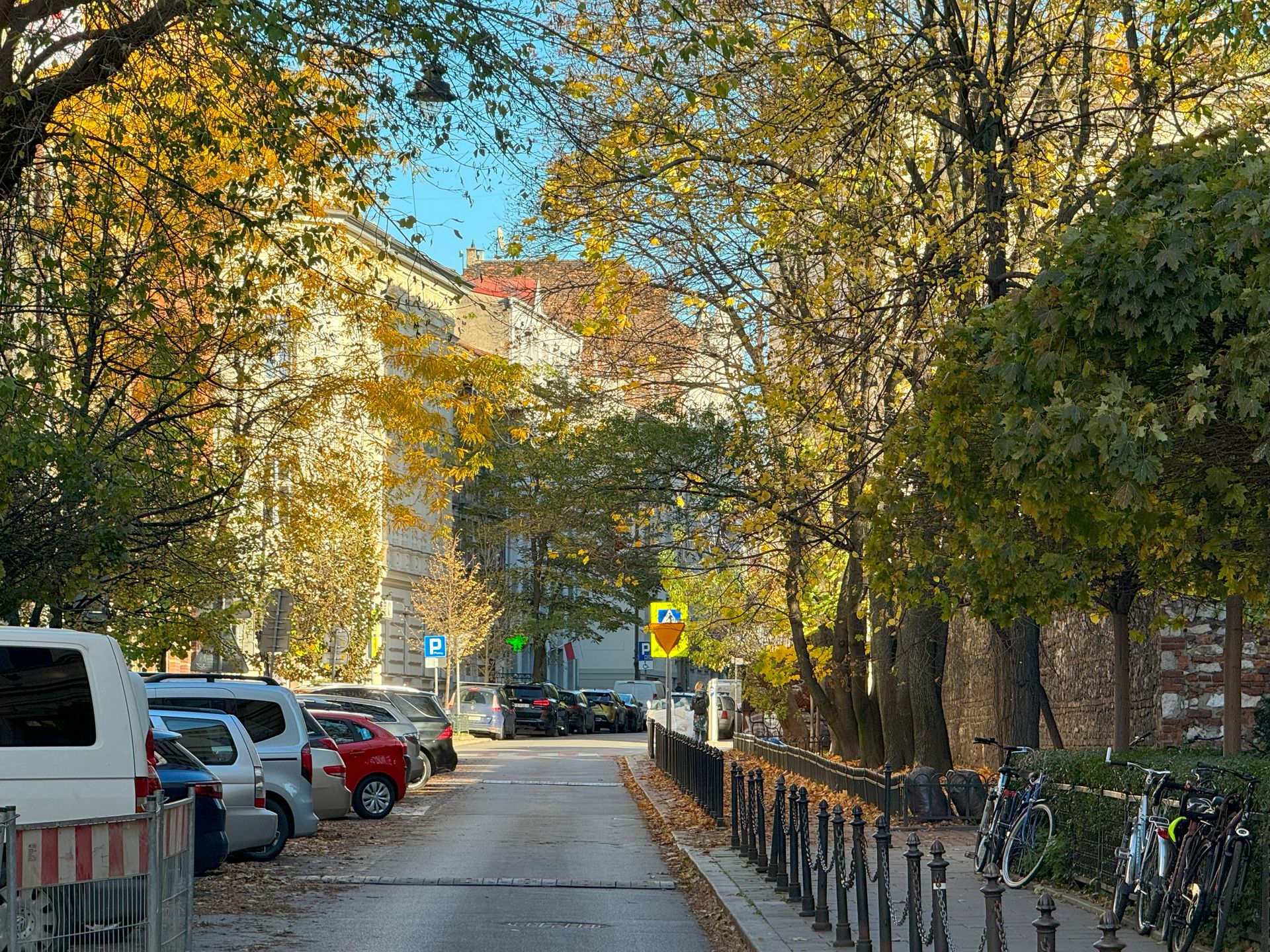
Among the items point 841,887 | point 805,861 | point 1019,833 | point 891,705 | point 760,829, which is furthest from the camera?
point 891,705

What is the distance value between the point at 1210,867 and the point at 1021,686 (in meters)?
9.29

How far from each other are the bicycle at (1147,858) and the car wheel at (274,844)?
847 centimetres

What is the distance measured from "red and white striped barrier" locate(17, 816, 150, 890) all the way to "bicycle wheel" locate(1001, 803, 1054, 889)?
877cm

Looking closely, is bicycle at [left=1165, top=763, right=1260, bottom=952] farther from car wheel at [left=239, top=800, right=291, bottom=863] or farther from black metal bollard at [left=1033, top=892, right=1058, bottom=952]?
car wheel at [left=239, top=800, right=291, bottom=863]

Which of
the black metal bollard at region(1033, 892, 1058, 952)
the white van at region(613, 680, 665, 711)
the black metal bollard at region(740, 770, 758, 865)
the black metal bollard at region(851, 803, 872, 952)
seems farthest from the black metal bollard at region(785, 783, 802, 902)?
the white van at region(613, 680, 665, 711)

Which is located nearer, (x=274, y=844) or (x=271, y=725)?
(x=274, y=844)

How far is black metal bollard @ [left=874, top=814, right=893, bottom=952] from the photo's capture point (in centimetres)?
928

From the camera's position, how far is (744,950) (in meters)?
11.4

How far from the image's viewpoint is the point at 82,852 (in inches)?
266

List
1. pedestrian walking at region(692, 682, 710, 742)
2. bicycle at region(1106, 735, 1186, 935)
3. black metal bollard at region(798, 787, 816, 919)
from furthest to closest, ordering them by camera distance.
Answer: pedestrian walking at region(692, 682, 710, 742) → black metal bollard at region(798, 787, 816, 919) → bicycle at region(1106, 735, 1186, 935)

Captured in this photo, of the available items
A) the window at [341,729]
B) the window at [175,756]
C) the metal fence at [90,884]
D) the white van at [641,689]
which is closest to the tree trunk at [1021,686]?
the window at [341,729]

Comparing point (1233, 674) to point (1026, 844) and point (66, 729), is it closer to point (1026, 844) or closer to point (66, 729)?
point (1026, 844)

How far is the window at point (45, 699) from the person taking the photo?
1003cm

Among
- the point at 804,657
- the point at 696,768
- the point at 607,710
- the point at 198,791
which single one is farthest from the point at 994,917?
the point at 607,710
